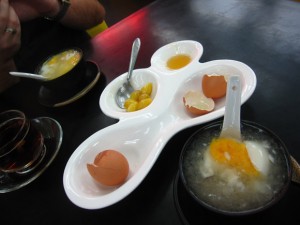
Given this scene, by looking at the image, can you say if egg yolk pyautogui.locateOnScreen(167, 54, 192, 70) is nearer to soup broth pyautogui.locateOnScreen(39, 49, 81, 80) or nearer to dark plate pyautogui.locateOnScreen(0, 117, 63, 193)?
soup broth pyautogui.locateOnScreen(39, 49, 81, 80)

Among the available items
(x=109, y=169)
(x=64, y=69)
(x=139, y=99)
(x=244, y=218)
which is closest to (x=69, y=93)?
(x=64, y=69)

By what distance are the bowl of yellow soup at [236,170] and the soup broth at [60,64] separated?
853mm

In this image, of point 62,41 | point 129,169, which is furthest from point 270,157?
point 62,41

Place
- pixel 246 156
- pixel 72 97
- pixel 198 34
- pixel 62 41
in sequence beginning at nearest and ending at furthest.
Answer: pixel 246 156 < pixel 72 97 < pixel 198 34 < pixel 62 41

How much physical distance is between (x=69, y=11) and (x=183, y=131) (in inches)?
54.0

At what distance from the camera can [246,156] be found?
657mm

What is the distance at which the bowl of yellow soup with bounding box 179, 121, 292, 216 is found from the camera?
59 cm

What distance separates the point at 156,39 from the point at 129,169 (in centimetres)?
91

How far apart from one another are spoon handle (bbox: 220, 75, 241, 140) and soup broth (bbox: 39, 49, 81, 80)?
2.82ft

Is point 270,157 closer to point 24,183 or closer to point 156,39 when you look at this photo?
point 24,183

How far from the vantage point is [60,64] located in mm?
1376

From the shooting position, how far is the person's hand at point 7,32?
56.4 inches

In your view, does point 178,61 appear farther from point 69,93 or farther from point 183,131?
point 69,93

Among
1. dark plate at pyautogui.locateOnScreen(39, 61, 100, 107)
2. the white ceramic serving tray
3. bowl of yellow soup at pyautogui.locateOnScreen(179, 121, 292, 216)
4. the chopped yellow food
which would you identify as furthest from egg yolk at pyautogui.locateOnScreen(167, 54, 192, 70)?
bowl of yellow soup at pyautogui.locateOnScreen(179, 121, 292, 216)
